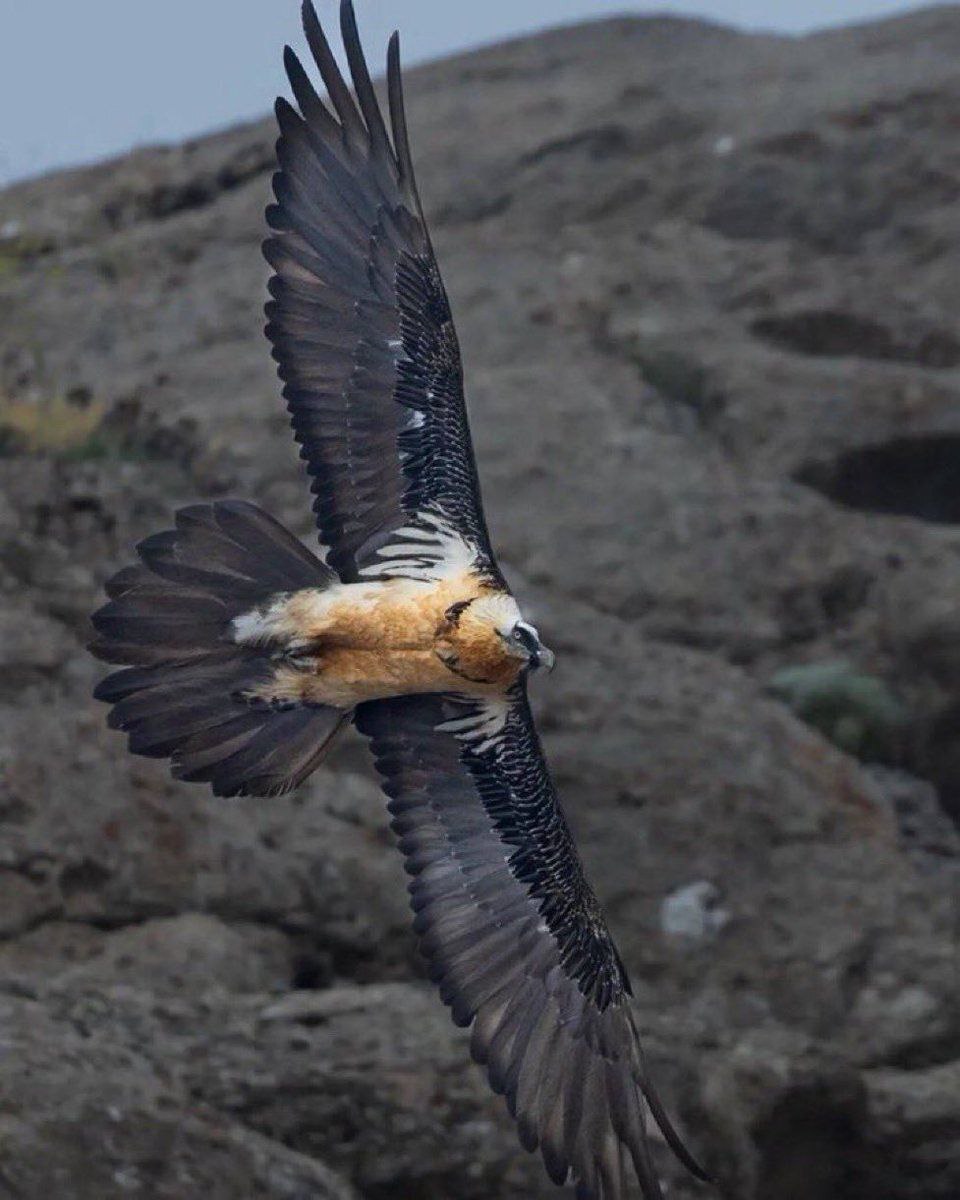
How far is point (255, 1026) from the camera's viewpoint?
6.93 metres

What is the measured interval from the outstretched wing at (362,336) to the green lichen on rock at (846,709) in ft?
12.7

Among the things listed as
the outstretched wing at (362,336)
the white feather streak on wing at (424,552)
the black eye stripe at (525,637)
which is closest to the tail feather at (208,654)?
the white feather streak on wing at (424,552)

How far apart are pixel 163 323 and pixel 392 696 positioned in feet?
21.2

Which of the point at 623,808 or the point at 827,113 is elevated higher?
the point at 827,113

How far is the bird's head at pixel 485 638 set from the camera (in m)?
6.32

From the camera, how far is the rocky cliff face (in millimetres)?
6855

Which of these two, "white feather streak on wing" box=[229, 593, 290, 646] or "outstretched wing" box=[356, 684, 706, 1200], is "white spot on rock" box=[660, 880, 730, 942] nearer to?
"outstretched wing" box=[356, 684, 706, 1200]

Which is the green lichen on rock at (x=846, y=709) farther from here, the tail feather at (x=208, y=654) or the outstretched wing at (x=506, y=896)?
the tail feather at (x=208, y=654)

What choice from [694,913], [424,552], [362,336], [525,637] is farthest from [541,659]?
[694,913]

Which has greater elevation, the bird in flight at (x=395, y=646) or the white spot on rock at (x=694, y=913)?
the bird in flight at (x=395, y=646)

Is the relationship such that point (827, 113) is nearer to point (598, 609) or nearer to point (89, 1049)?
point (598, 609)

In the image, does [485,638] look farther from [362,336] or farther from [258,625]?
[362,336]

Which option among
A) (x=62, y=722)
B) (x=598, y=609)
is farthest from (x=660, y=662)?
(x=62, y=722)

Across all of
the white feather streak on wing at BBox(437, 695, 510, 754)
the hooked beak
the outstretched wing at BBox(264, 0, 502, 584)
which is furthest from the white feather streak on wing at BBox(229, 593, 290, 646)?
the hooked beak
